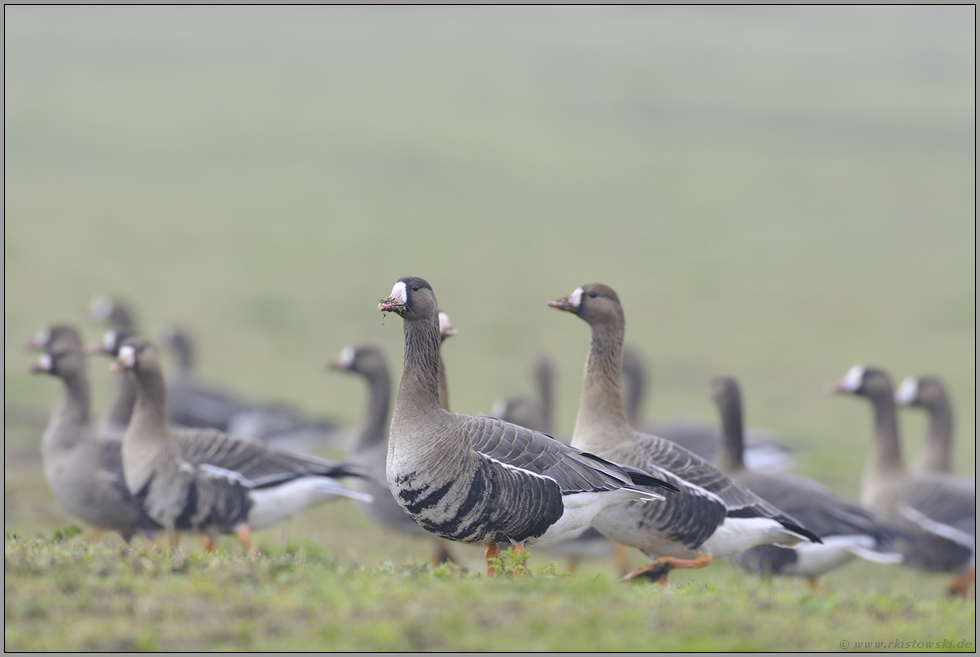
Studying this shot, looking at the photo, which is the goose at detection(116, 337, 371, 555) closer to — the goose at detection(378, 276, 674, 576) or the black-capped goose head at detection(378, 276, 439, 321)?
the goose at detection(378, 276, 674, 576)

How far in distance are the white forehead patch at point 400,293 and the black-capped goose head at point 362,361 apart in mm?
6448

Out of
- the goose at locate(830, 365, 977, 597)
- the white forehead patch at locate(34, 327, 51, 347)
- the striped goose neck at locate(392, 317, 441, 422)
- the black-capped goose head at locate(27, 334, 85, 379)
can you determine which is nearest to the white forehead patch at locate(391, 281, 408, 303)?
the striped goose neck at locate(392, 317, 441, 422)

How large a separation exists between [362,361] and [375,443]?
3.73 ft

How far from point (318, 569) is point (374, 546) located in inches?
218

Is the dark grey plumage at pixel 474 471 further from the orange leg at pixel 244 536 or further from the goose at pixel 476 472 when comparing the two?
the orange leg at pixel 244 536

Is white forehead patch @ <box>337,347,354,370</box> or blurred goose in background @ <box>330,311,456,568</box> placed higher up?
white forehead patch @ <box>337,347,354,370</box>

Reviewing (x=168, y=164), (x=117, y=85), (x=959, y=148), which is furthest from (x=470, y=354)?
(x=117, y=85)

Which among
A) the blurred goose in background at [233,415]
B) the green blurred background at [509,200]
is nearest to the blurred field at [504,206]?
the green blurred background at [509,200]

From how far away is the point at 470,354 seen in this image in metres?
28.3

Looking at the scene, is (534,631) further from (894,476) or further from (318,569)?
(894,476)

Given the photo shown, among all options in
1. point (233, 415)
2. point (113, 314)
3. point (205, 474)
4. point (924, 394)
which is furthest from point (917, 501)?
point (113, 314)

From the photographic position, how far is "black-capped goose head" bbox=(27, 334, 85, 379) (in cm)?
1200

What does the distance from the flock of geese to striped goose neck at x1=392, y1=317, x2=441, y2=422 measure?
0.5 inches

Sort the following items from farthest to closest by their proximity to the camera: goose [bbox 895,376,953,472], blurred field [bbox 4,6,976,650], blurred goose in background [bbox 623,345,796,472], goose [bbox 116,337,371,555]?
1. blurred field [bbox 4,6,976,650]
2. blurred goose in background [bbox 623,345,796,472]
3. goose [bbox 895,376,953,472]
4. goose [bbox 116,337,371,555]
